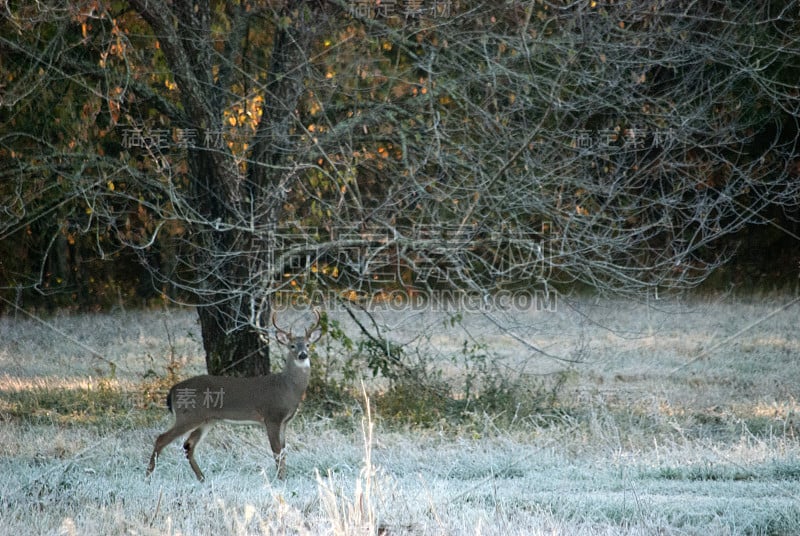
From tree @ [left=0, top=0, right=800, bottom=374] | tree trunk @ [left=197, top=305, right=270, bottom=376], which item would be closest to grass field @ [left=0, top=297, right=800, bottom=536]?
tree trunk @ [left=197, top=305, right=270, bottom=376]

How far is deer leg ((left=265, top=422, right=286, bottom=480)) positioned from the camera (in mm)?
7383

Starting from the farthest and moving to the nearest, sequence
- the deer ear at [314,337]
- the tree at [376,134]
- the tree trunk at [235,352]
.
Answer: the tree trunk at [235,352] < the tree at [376,134] < the deer ear at [314,337]

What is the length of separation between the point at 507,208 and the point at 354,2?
7.54 feet

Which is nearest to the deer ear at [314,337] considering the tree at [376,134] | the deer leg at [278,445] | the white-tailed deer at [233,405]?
the white-tailed deer at [233,405]

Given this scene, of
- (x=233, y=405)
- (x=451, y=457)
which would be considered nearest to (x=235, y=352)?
(x=233, y=405)

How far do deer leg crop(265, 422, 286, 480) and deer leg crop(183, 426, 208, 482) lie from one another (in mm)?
518

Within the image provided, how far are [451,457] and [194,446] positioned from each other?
6.44 feet

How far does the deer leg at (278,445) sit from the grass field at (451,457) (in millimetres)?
126

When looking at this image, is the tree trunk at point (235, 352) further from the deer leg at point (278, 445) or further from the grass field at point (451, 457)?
the deer leg at point (278, 445)

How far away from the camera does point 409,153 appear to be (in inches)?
368

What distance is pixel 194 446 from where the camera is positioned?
7.48m

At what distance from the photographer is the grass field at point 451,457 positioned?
5.61 m

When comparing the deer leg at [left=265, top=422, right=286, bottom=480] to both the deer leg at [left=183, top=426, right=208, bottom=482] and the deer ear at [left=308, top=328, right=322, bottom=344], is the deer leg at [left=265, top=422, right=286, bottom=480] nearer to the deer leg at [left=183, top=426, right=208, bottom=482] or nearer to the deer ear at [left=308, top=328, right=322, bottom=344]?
the deer leg at [left=183, top=426, right=208, bottom=482]

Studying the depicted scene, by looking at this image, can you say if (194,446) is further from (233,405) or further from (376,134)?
(376,134)
